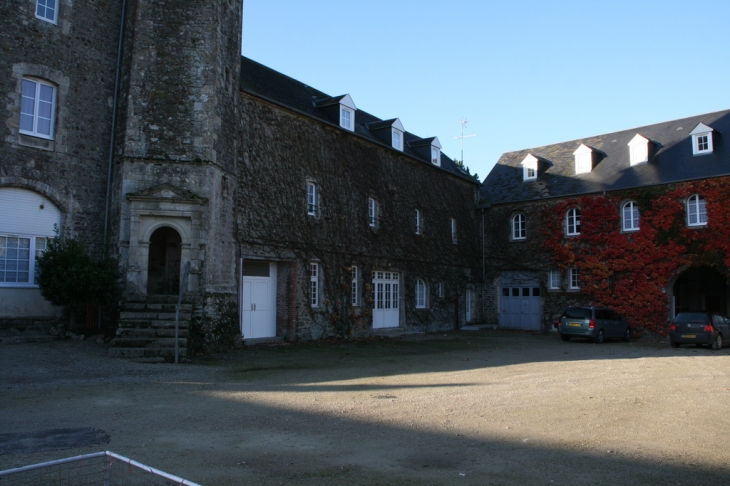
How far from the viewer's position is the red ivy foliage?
22609 millimetres

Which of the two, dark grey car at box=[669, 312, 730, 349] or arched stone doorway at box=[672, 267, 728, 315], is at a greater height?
arched stone doorway at box=[672, 267, 728, 315]

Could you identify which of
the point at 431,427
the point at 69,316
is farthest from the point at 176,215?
the point at 431,427

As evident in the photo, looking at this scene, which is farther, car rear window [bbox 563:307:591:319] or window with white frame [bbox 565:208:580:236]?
window with white frame [bbox 565:208:580:236]

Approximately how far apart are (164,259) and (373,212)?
9.15 m

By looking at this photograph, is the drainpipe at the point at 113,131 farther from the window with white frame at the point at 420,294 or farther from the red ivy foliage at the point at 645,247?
the red ivy foliage at the point at 645,247

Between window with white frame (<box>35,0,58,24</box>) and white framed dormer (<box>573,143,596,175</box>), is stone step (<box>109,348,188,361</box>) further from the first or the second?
white framed dormer (<box>573,143,596,175</box>)

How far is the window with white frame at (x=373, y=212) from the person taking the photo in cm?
2298

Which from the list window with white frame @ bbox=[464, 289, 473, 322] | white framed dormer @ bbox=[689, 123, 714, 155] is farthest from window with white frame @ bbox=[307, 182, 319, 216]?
white framed dormer @ bbox=[689, 123, 714, 155]

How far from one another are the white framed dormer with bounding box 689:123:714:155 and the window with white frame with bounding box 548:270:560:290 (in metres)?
7.68

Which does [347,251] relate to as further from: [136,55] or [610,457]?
[610,457]

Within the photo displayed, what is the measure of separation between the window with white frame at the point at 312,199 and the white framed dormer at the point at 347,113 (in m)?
3.11

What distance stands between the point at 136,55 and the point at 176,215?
436cm

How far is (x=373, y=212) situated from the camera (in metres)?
23.3

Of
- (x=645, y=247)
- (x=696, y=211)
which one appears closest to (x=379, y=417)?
(x=645, y=247)
